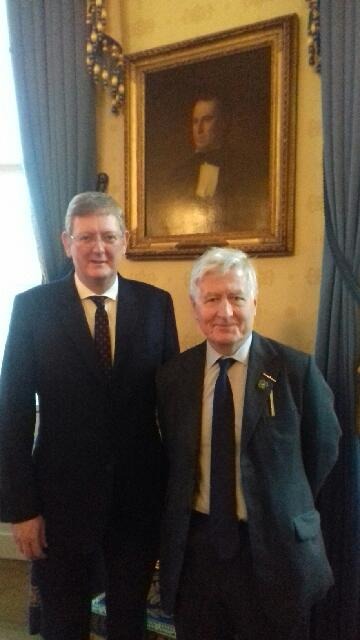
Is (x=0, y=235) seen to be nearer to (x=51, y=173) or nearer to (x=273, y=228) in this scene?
(x=51, y=173)

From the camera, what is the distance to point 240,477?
1.32 metres

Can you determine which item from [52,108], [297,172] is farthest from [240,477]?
[52,108]

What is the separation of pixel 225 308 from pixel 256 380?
7.2 inches

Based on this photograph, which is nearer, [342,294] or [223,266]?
[223,266]

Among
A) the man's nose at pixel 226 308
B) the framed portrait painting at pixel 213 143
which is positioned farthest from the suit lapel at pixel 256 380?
the framed portrait painting at pixel 213 143

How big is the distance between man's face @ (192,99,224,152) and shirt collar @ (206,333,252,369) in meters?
1.02

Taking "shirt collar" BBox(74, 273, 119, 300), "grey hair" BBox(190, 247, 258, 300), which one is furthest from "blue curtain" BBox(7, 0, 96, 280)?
"grey hair" BBox(190, 247, 258, 300)

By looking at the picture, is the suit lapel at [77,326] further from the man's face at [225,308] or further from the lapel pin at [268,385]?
the lapel pin at [268,385]

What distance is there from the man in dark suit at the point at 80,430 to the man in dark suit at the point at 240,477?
15 centimetres

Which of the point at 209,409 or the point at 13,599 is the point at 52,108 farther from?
the point at 13,599

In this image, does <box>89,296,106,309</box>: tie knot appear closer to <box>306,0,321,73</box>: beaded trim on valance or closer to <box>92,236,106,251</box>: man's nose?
<box>92,236,106,251</box>: man's nose

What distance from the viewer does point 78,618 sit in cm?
159

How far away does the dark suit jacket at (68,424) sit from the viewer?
59.1 inches

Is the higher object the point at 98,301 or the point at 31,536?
the point at 98,301
